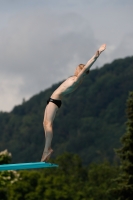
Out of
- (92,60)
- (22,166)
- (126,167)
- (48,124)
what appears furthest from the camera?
(126,167)

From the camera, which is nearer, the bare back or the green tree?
the bare back

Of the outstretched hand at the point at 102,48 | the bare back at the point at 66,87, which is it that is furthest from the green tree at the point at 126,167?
the outstretched hand at the point at 102,48

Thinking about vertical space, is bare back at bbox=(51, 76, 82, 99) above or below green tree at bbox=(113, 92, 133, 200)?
below

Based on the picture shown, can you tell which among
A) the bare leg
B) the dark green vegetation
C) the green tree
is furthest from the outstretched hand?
the dark green vegetation

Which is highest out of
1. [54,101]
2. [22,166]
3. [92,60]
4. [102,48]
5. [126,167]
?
[126,167]

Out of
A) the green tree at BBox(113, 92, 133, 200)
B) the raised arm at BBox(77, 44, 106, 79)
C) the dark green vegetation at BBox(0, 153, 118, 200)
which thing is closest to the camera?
the raised arm at BBox(77, 44, 106, 79)

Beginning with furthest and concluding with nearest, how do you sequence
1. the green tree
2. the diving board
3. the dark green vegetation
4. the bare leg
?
1. the dark green vegetation
2. the green tree
3. the bare leg
4. the diving board

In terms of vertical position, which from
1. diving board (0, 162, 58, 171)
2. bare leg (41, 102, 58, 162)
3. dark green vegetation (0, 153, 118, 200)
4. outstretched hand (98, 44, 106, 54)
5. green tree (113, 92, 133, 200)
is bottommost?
diving board (0, 162, 58, 171)

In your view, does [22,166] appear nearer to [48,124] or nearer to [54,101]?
[48,124]

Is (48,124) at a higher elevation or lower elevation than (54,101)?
lower

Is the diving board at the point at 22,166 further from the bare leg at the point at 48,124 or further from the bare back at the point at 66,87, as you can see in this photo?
the bare back at the point at 66,87

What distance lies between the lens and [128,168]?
55.6 metres

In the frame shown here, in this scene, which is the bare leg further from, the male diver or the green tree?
the green tree

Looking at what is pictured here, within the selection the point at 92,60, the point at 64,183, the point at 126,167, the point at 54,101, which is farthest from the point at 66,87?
the point at 64,183
